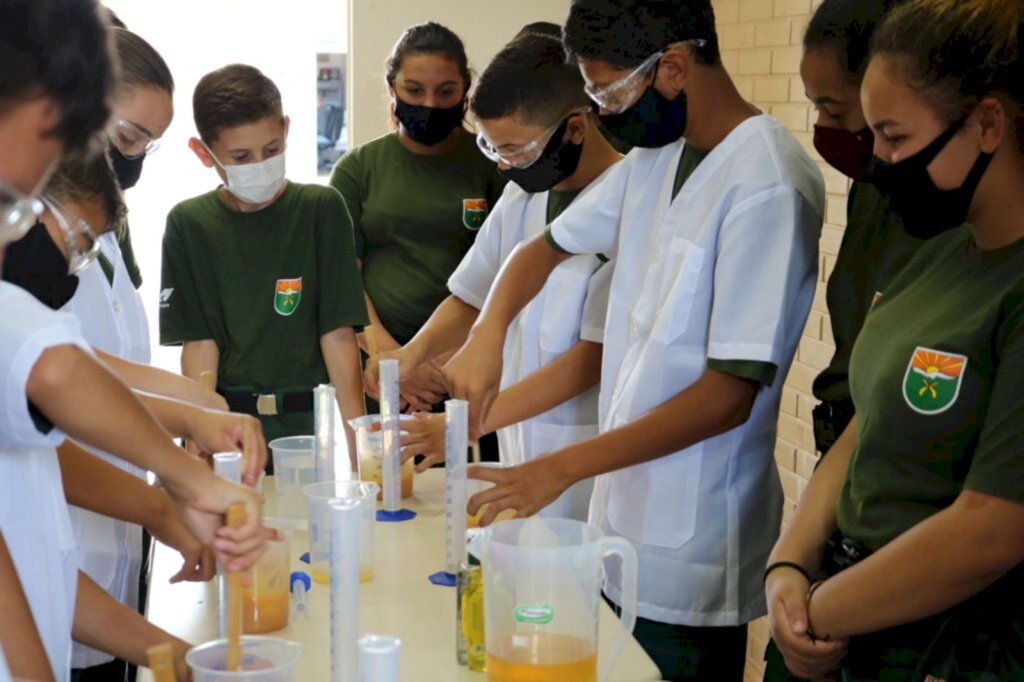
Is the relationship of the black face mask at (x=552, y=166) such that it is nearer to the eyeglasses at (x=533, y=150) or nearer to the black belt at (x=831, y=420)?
the eyeglasses at (x=533, y=150)

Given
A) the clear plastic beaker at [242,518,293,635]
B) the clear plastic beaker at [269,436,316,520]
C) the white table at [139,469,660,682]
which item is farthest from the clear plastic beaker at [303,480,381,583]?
the clear plastic beaker at [269,436,316,520]

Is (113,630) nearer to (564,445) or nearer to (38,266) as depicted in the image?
(38,266)

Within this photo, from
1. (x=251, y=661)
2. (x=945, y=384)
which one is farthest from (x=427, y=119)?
(x=251, y=661)

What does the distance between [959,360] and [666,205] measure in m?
0.74

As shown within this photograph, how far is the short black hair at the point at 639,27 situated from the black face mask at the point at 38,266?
0.94m

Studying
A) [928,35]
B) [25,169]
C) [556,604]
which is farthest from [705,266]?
[25,169]

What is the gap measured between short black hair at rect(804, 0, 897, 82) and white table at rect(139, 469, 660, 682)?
939 mm

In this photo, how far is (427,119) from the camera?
9.91 feet

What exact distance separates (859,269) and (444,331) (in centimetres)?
112

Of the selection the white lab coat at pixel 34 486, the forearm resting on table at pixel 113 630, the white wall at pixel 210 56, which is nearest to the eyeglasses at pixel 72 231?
the white lab coat at pixel 34 486

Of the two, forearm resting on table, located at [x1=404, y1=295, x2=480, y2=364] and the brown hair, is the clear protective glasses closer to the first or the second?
the brown hair

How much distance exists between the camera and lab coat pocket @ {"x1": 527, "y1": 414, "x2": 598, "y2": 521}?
91.8 inches

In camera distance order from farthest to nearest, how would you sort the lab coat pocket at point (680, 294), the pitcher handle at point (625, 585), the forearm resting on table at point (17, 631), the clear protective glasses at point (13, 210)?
the lab coat pocket at point (680, 294)
the pitcher handle at point (625, 585)
the forearm resting on table at point (17, 631)
the clear protective glasses at point (13, 210)

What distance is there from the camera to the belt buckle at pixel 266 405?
2.58 metres
